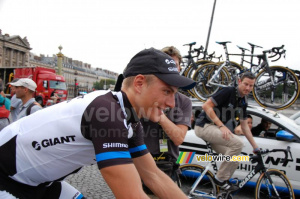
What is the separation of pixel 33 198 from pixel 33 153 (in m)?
0.32

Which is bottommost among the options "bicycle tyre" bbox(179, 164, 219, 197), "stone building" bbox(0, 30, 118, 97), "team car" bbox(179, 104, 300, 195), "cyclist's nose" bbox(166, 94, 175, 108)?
"bicycle tyre" bbox(179, 164, 219, 197)

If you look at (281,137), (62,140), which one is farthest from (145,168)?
(281,137)

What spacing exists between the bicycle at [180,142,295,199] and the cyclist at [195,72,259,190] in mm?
107

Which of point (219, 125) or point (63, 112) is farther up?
point (63, 112)

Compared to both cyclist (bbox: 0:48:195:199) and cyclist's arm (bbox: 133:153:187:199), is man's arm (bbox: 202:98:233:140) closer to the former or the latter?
cyclist's arm (bbox: 133:153:187:199)

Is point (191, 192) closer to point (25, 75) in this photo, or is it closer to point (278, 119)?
point (278, 119)

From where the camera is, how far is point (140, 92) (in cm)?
138

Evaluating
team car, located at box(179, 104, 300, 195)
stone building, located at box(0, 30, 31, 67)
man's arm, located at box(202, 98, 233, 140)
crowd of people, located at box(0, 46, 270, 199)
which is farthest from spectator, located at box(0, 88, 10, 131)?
stone building, located at box(0, 30, 31, 67)

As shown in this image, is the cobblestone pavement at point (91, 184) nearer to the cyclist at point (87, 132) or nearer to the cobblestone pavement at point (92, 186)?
the cobblestone pavement at point (92, 186)

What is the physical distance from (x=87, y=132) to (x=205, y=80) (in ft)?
17.5

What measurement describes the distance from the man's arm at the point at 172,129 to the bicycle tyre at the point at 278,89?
315cm

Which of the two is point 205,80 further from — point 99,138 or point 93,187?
point 99,138

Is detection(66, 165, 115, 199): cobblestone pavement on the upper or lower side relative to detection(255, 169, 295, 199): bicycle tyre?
lower

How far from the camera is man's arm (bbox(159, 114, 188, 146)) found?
254 cm
